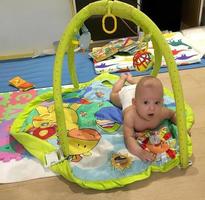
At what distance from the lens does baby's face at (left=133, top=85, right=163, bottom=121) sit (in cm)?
112

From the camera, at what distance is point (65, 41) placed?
1.12 meters

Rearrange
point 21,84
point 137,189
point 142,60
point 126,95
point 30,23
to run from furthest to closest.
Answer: point 30,23, point 21,84, point 126,95, point 142,60, point 137,189

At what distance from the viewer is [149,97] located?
3.69 ft

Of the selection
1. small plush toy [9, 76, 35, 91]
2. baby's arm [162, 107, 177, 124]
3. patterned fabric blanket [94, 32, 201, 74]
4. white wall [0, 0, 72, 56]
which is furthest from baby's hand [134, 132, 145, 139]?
white wall [0, 0, 72, 56]

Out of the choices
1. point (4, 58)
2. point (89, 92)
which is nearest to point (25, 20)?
point (4, 58)

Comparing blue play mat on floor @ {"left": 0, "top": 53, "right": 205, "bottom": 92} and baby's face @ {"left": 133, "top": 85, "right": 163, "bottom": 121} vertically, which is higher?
baby's face @ {"left": 133, "top": 85, "right": 163, "bottom": 121}

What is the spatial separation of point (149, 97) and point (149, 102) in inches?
0.9

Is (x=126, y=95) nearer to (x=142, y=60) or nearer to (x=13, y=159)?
(x=142, y=60)

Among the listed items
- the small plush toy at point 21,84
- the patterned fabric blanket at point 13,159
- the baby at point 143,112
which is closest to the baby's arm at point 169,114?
the baby at point 143,112

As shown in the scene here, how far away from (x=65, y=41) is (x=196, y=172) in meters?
0.67

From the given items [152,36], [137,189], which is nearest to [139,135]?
[137,189]

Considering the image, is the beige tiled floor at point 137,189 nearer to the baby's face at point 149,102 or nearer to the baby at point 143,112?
the baby at point 143,112

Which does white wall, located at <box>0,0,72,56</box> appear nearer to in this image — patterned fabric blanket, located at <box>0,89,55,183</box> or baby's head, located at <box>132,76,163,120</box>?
patterned fabric blanket, located at <box>0,89,55,183</box>

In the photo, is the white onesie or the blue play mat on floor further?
the blue play mat on floor
